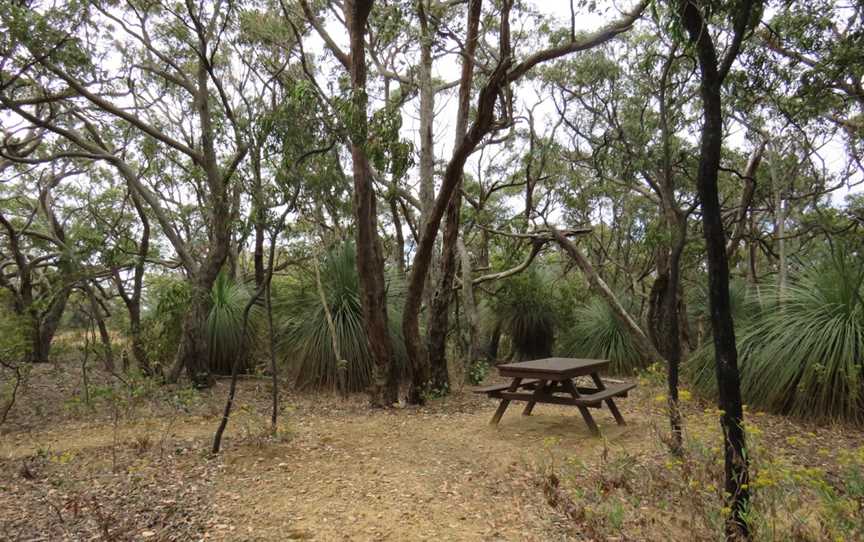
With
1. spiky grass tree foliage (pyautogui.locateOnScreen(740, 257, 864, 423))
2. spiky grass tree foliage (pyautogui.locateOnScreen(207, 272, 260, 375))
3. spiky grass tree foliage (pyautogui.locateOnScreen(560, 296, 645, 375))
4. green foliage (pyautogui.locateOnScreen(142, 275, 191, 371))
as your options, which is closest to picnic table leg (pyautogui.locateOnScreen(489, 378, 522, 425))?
spiky grass tree foliage (pyautogui.locateOnScreen(740, 257, 864, 423))

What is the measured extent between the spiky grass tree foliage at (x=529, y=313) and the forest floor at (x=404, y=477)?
13.8ft

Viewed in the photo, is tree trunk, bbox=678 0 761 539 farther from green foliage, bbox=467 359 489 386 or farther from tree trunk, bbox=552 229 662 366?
green foliage, bbox=467 359 489 386

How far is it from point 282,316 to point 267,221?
3.87 m

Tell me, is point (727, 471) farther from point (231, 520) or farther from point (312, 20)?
point (312, 20)

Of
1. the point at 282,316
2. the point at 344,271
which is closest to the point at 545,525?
the point at 344,271

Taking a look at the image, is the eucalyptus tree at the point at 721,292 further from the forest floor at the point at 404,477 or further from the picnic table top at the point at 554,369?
the picnic table top at the point at 554,369

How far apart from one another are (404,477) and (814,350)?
13.6 feet

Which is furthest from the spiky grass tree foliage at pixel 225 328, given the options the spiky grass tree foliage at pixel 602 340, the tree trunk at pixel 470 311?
the spiky grass tree foliage at pixel 602 340

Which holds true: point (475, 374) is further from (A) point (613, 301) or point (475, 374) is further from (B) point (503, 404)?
(B) point (503, 404)

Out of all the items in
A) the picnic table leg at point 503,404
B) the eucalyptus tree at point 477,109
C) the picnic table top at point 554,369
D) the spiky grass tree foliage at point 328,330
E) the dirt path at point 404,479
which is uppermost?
the eucalyptus tree at point 477,109

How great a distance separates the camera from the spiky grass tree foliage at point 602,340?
934 cm

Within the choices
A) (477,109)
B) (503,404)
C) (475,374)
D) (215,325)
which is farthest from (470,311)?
(215,325)

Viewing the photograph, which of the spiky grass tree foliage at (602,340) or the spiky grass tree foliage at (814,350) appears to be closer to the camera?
the spiky grass tree foliage at (814,350)

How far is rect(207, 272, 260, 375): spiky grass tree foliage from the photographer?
28.6 feet
